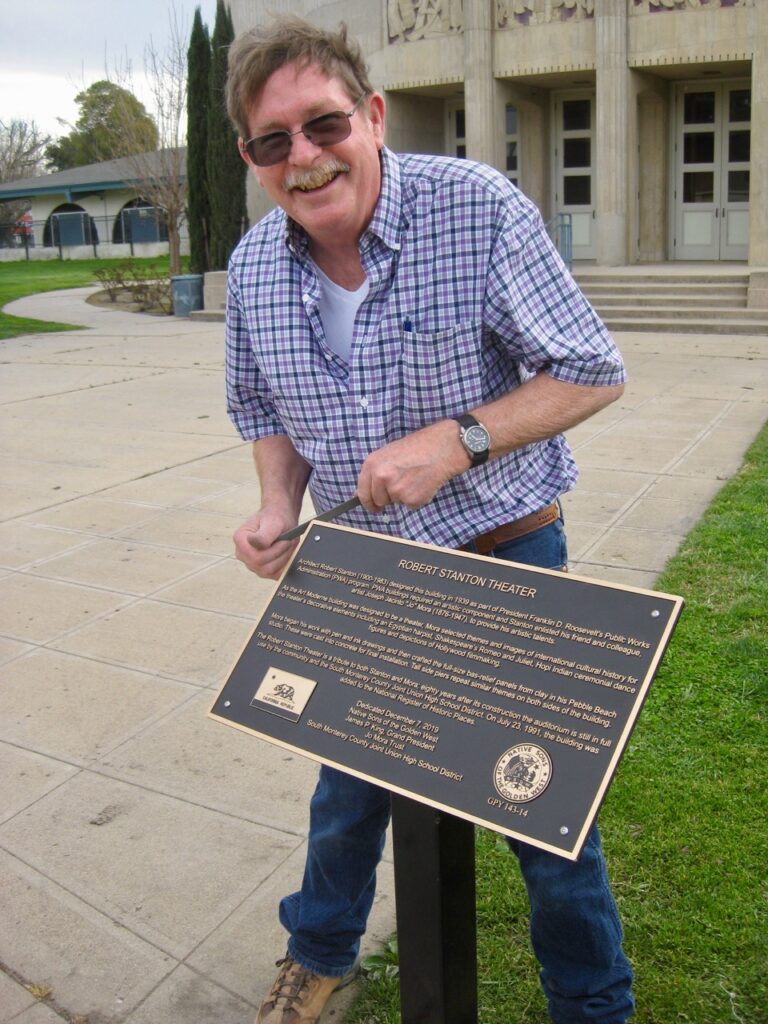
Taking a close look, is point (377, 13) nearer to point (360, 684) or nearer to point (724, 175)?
point (724, 175)

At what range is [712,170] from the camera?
2242 centimetres

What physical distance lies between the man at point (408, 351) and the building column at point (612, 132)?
19.8 meters

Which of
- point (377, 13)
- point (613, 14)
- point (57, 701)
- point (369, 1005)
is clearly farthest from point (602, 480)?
point (377, 13)

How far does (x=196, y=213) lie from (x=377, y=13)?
5.75 m

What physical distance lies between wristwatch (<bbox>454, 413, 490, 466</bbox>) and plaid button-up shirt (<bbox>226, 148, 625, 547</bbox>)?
0.12 m

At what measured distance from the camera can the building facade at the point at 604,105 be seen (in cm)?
1992

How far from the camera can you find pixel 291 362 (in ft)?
7.71

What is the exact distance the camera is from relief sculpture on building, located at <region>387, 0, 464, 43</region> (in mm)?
21859

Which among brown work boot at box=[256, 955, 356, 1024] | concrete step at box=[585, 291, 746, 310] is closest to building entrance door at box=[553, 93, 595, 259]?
concrete step at box=[585, 291, 746, 310]

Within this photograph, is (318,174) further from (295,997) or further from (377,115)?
(295,997)

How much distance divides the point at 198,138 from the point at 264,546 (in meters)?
21.4

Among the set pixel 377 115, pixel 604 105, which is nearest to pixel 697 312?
pixel 604 105

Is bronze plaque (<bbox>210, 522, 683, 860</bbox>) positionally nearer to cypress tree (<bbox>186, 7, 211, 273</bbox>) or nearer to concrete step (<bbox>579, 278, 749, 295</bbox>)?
concrete step (<bbox>579, 278, 749, 295</bbox>)

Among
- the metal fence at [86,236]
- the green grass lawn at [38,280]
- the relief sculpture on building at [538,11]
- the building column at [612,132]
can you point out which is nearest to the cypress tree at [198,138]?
the green grass lawn at [38,280]
